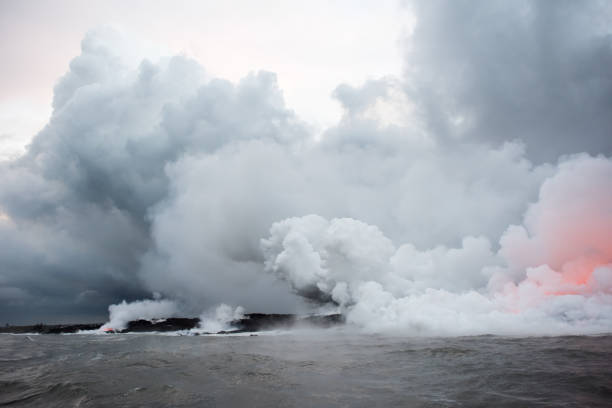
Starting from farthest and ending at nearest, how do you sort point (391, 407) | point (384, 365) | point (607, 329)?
point (607, 329) < point (384, 365) < point (391, 407)

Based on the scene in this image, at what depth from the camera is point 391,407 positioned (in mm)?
19969

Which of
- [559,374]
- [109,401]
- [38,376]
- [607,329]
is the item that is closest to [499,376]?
[559,374]

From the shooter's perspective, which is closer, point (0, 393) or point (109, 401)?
point (109, 401)

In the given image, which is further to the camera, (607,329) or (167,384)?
(607,329)

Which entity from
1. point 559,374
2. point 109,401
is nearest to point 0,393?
point 109,401

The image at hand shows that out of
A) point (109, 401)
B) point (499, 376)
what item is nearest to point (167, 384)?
point (109, 401)

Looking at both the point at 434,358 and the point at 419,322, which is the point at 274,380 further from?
the point at 419,322

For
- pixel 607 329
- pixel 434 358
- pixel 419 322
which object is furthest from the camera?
pixel 419 322

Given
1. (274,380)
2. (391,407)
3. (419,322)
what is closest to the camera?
(391,407)

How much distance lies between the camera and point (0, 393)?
A: 27.3 m

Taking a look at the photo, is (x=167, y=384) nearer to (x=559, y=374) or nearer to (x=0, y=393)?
(x=0, y=393)

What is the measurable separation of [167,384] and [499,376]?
28651 mm

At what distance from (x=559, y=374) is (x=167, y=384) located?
109ft

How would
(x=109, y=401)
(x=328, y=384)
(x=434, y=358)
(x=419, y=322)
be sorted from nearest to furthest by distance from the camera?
(x=109, y=401)
(x=328, y=384)
(x=434, y=358)
(x=419, y=322)
